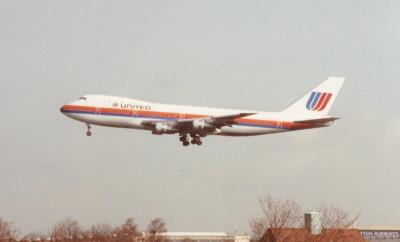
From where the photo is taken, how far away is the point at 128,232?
152125mm

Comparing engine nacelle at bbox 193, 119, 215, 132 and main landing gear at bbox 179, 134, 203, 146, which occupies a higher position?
engine nacelle at bbox 193, 119, 215, 132

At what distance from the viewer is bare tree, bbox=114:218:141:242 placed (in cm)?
14138

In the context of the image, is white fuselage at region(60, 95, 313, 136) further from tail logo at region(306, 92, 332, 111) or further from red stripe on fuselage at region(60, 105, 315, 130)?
tail logo at region(306, 92, 332, 111)

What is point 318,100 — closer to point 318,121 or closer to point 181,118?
point 318,121

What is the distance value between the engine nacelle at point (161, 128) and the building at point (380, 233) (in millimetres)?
101245

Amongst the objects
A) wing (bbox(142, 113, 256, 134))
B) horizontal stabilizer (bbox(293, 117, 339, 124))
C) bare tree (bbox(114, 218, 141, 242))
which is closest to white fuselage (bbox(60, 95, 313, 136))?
wing (bbox(142, 113, 256, 134))

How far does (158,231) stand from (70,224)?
23010 millimetres

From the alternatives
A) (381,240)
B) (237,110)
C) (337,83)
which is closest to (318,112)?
(337,83)

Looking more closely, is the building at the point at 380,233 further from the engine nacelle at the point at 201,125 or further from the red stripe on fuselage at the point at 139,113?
the engine nacelle at the point at 201,125

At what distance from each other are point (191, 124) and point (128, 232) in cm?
8391

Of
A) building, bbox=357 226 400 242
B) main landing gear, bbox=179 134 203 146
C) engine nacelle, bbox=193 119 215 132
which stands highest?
engine nacelle, bbox=193 119 215 132

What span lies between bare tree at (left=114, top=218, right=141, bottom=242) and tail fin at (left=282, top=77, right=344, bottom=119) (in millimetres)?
61777

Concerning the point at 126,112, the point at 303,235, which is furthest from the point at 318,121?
the point at 126,112

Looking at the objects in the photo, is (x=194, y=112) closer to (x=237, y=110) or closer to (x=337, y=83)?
(x=237, y=110)
